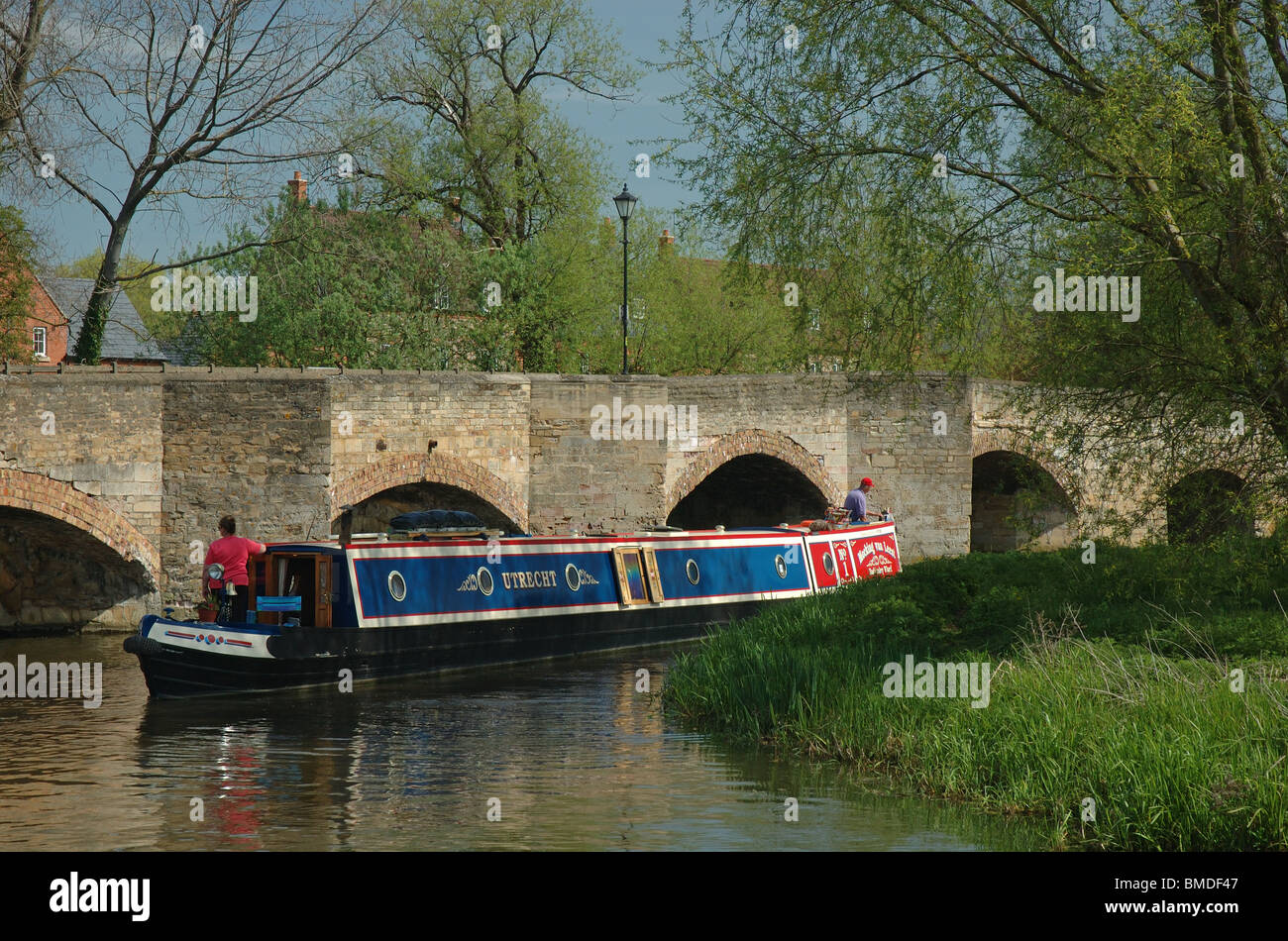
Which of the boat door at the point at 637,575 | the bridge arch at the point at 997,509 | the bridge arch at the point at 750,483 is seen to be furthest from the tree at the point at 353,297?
the bridge arch at the point at 997,509

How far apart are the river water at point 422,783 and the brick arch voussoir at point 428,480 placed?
436cm

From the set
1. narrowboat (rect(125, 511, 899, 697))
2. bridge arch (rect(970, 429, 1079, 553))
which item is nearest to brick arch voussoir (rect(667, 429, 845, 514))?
narrowboat (rect(125, 511, 899, 697))

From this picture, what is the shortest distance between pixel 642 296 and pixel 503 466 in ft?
41.7

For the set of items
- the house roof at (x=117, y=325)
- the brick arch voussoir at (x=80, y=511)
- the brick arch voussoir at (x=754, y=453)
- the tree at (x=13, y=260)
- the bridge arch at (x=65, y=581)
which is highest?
the house roof at (x=117, y=325)

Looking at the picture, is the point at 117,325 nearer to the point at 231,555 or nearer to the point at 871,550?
the point at 871,550

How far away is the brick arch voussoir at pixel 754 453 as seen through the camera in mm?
20109

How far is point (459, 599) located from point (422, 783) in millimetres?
5590

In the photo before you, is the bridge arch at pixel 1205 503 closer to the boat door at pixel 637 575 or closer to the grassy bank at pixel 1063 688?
the grassy bank at pixel 1063 688

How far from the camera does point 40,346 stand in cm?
4059

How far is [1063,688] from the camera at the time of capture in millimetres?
8578

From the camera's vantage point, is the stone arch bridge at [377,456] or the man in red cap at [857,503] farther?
the man in red cap at [857,503]

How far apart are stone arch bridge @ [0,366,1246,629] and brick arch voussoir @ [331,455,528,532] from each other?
0.08 feet
